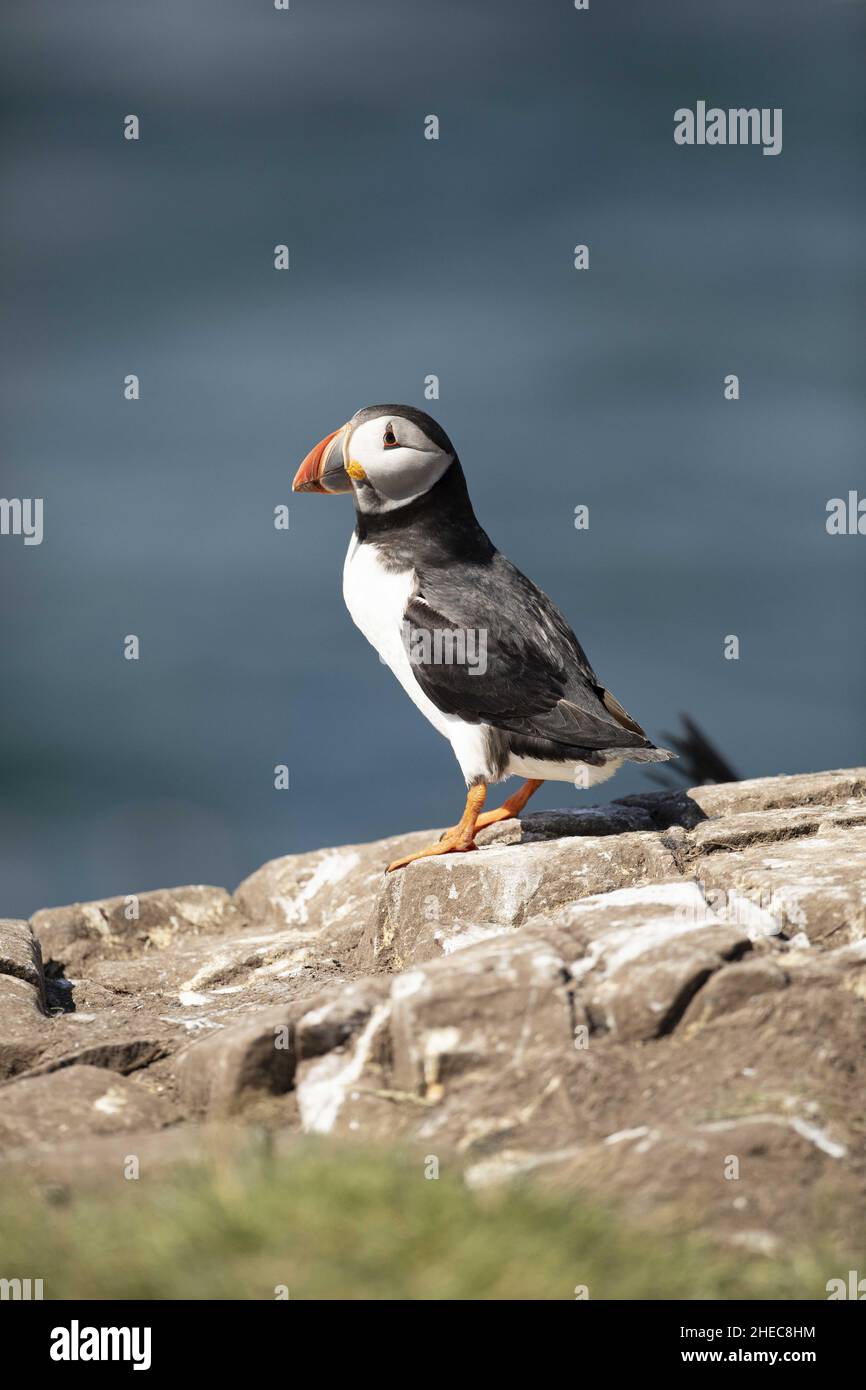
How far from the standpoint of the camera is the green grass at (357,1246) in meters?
4.24

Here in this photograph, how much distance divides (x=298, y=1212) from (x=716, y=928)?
7.75 ft

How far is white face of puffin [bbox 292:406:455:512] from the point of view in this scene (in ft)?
28.7

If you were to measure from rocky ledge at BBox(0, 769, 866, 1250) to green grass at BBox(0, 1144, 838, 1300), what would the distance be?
0.89ft

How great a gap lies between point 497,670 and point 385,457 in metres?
1.47

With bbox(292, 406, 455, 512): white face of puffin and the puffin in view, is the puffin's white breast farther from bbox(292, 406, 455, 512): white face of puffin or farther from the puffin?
bbox(292, 406, 455, 512): white face of puffin

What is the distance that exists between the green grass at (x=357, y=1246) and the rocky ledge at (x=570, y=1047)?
273 millimetres

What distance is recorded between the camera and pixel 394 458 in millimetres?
8727

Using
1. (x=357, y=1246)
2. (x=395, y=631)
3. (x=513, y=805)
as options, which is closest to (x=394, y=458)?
(x=395, y=631)

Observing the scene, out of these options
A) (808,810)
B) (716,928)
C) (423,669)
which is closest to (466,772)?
(423,669)

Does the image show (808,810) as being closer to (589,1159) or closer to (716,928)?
(716,928)

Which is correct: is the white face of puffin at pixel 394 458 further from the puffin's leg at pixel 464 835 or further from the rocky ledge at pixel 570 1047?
the rocky ledge at pixel 570 1047

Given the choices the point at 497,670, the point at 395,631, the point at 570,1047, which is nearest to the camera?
the point at 570,1047

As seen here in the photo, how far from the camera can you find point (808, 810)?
344 inches

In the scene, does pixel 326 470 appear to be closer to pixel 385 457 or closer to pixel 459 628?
pixel 385 457
